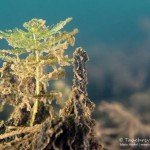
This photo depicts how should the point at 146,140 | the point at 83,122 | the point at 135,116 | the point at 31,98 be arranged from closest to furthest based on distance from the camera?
the point at 135,116 < the point at 146,140 < the point at 83,122 < the point at 31,98

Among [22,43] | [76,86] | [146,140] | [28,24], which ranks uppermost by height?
[28,24]

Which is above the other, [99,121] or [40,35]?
[40,35]

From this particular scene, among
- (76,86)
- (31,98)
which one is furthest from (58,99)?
(76,86)

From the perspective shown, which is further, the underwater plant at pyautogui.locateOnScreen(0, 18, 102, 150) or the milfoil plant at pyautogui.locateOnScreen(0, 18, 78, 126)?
the milfoil plant at pyautogui.locateOnScreen(0, 18, 78, 126)

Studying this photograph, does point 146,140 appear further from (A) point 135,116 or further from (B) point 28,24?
(B) point 28,24

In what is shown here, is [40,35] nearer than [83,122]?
No

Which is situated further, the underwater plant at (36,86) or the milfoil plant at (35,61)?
the milfoil plant at (35,61)
